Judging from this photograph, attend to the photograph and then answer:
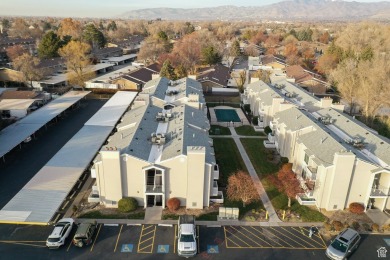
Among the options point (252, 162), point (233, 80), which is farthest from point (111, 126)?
point (233, 80)

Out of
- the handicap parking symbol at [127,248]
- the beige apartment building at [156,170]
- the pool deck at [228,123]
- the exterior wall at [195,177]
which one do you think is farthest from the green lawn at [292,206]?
the pool deck at [228,123]

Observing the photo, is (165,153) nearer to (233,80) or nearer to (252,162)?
(252,162)


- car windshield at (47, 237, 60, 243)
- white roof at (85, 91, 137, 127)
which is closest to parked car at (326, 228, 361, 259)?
car windshield at (47, 237, 60, 243)

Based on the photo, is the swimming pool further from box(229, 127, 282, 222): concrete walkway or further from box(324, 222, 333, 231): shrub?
box(324, 222, 333, 231): shrub

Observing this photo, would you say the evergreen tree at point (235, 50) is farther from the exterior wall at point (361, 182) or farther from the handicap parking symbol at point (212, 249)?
the handicap parking symbol at point (212, 249)

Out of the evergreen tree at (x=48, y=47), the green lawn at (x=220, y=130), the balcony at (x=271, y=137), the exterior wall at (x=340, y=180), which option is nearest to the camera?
the exterior wall at (x=340, y=180)

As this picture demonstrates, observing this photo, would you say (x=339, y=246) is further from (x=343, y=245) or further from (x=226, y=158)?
(x=226, y=158)

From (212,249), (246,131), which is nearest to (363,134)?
(246,131)

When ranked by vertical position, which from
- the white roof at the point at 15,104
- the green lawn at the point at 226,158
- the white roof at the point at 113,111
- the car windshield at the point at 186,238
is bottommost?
the green lawn at the point at 226,158
